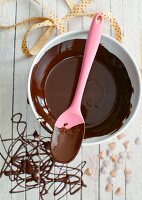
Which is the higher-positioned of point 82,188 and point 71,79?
point 71,79

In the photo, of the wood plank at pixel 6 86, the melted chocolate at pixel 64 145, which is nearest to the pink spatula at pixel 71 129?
the melted chocolate at pixel 64 145

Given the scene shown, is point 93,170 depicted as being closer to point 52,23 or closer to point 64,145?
point 64,145

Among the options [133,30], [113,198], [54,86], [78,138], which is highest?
[133,30]

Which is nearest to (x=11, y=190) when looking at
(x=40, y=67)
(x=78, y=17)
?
(x=40, y=67)

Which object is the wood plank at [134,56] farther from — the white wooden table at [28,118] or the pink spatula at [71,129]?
the pink spatula at [71,129]

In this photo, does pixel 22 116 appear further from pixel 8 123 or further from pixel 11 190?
pixel 11 190

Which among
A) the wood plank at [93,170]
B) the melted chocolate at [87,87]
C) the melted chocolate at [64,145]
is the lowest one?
the wood plank at [93,170]
